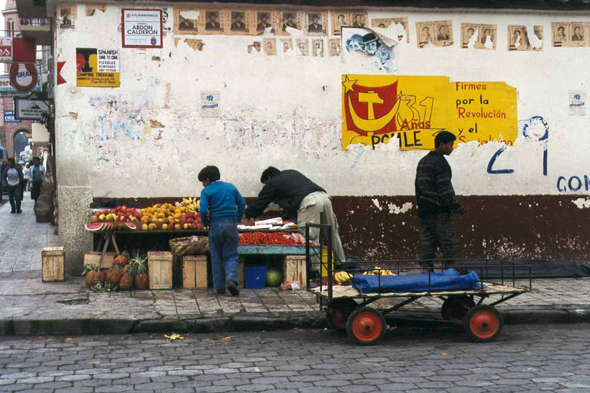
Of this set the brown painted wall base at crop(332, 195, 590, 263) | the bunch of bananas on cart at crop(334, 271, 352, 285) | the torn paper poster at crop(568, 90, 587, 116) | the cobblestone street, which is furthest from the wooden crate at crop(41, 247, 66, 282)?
the torn paper poster at crop(568, 90, 587, 116)

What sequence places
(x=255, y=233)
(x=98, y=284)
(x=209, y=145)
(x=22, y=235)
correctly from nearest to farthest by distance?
1. (x=98, y=284)
2. (x=255, y=233)
3. (x=209, y=145)
4. (x=22, y=235)

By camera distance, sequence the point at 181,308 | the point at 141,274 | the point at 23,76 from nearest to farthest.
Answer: the point at 181,308
the point at 141,274
the point at 23,76

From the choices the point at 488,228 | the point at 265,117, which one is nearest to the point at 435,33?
the point at 265,117

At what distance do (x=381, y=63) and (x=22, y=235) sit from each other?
32.8 ft

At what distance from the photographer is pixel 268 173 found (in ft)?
35.0

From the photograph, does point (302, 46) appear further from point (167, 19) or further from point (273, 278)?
point (273, 278)

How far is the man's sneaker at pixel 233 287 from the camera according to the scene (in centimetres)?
923

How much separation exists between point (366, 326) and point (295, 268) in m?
3.16

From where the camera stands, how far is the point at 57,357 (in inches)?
255

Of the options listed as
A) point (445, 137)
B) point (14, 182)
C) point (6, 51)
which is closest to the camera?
point (445, 137)

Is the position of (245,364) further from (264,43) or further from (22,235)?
(22,235)

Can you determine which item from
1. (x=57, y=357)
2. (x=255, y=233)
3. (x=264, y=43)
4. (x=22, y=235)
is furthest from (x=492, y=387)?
(x=22, y=235)

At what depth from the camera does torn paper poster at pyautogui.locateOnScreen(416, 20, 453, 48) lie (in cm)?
1123

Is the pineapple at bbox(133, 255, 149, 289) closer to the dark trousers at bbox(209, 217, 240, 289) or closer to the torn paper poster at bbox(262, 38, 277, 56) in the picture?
the dark trousers at bbox(209, 217, 240, 289)
